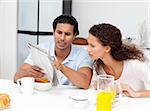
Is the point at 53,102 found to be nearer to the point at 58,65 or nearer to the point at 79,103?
the point at 79,103

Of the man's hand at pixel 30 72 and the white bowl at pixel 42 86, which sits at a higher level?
the man's hand at pixel 30 72

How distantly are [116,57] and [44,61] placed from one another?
0.48 metres

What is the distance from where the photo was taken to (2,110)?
1349 millimetres

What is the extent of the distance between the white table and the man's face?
14.2 inches

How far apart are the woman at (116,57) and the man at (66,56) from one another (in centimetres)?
11

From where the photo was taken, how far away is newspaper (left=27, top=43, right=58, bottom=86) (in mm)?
1638

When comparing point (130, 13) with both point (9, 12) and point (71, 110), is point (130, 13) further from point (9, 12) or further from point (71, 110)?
point (71, 110)

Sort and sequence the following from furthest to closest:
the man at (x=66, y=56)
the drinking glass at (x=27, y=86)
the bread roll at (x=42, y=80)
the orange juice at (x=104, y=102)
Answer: the man at (x=66, y=56) → the bread roll at (x=42, y=80) → the drinking glass at (x=27, y=86) → the orange juice at (x=104, y=102)

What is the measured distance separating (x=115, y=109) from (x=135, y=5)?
2.13m

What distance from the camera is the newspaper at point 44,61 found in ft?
5.37

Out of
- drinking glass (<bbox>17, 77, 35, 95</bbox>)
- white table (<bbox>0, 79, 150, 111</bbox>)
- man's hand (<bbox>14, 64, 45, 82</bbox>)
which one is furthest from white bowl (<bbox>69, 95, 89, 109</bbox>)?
man's hand (<bbox>14, 64, 45, 82</bbox>)

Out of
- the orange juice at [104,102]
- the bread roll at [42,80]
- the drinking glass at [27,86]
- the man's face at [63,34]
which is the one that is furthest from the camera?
the man's face at [63,34]

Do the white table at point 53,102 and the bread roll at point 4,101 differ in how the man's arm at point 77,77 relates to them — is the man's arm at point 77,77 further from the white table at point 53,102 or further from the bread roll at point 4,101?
the bread roll at point 4,101

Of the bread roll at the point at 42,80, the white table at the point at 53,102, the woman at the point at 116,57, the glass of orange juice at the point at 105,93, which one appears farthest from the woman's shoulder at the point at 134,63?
the bread roll at the point at 42,80
